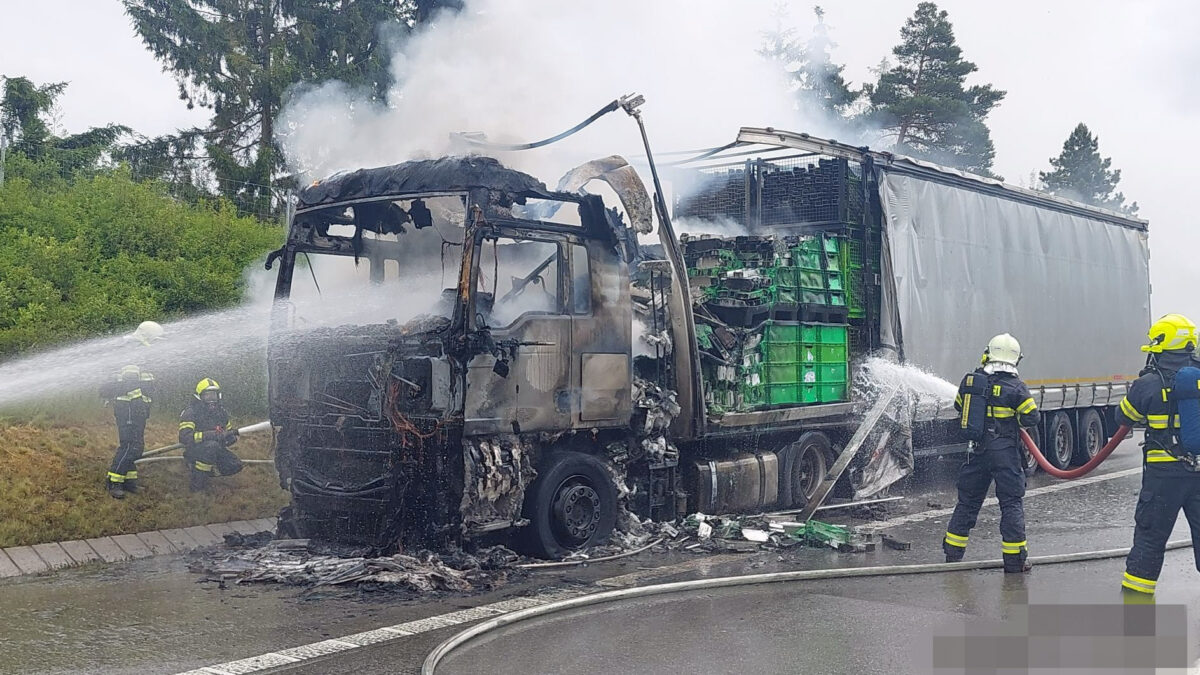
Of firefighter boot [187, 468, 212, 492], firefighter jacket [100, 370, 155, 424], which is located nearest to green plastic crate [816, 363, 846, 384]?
firefighter boot [187, 468, 212, 492]

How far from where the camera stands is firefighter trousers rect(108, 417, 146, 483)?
8906 mm

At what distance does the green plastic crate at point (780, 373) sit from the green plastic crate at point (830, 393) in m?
0.46

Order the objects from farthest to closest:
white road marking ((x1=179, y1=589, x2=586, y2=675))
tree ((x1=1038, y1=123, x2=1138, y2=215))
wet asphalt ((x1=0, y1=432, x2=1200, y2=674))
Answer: tree ((x1=1038, y1=123, x2=1138, y2=215)), wet asphalt ((x1=0, y1=432, x2=1200, y2=674)), white road marking ((x1=179, y1=589, x2=586, y2=675))

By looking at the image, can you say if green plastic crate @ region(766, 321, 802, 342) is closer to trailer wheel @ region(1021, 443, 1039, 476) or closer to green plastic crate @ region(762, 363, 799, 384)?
green plastic crate @ region(762, 363, 799, 384)

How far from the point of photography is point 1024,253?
1413cm

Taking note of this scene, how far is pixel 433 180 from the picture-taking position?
761cm

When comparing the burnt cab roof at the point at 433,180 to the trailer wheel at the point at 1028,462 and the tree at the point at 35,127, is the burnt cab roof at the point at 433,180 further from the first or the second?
the tree at the point at 35,127

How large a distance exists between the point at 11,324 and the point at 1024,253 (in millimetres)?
12394

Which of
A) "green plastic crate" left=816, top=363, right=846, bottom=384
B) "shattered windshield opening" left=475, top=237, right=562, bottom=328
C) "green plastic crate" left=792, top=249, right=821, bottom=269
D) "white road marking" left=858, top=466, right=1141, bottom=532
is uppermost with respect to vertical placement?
"green plastic crate" left=792, top=249, right=821, bottom=269

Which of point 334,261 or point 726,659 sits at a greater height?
point 334,261

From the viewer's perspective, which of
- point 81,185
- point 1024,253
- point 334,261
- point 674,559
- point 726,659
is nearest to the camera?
point 726,659

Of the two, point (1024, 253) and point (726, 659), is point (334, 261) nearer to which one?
point (726, 659)

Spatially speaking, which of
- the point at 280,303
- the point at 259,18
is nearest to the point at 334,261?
the point at 280,303

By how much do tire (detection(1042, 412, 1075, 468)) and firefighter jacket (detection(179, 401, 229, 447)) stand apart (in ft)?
35.8
